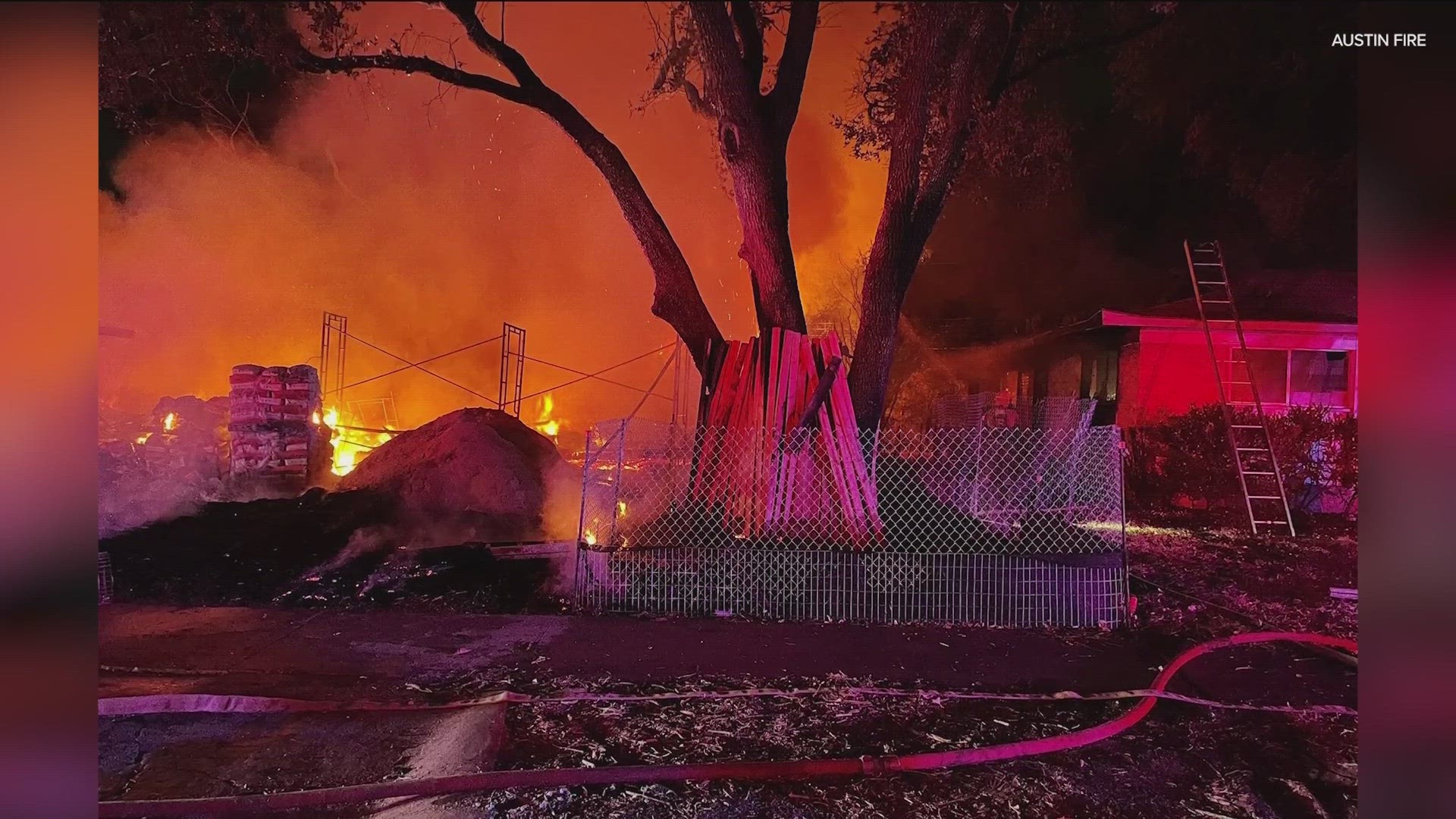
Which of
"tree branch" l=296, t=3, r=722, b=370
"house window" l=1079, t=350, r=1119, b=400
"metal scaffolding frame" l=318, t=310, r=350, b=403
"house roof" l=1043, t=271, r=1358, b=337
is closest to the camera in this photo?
"tree branch" l=296, t=3, r=722, b=370

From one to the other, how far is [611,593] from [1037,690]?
3323 mm

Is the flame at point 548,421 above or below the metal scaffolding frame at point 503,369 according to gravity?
below

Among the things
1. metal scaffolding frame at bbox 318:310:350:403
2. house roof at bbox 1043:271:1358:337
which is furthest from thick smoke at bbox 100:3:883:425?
house roof at bbox 1043:271:1358:337

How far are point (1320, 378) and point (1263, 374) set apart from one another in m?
1.01

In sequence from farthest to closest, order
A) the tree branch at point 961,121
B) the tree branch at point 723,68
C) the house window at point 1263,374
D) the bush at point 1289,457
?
1. the house window at point 1263,374
2. the bush at point 1289,457
3. the tree branch at point 961,121
4. the tree branch at point 723,68

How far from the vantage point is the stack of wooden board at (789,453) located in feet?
20.9

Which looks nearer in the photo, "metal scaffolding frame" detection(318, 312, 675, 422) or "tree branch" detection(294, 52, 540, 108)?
"tree branch" detection(294, 52, 540, 108)

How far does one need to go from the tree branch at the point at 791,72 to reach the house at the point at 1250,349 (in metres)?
8.47

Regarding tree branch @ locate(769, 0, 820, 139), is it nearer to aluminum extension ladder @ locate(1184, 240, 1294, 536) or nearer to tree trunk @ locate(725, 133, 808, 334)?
tree trunk @ locate(725, 133, 808, 334)

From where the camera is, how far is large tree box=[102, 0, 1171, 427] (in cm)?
439

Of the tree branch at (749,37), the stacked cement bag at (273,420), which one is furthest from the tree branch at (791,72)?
the stacked cement bag at (273,420)

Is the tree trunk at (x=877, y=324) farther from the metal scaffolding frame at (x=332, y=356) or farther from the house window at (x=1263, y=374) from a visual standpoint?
the metal scaffolding frame at (x=332, y=356)

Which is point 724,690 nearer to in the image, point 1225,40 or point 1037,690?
point 1037,690

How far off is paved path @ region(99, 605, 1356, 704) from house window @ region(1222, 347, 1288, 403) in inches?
361
